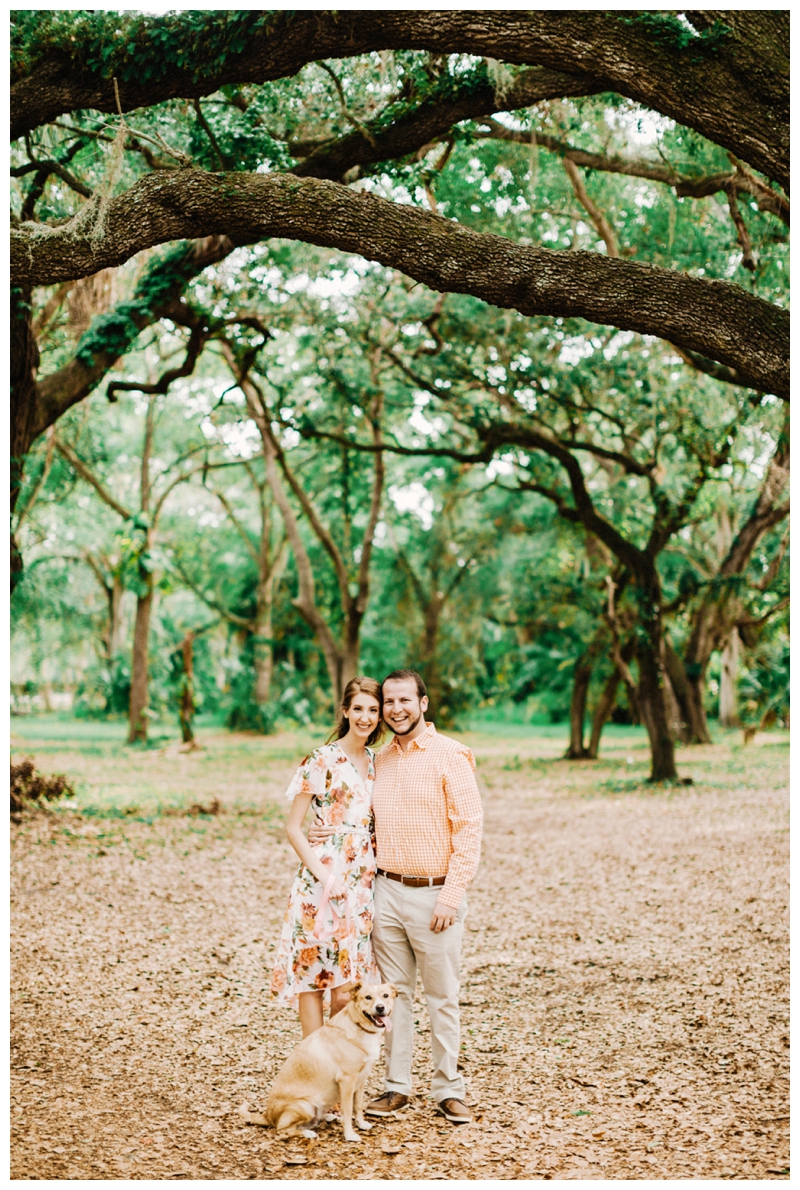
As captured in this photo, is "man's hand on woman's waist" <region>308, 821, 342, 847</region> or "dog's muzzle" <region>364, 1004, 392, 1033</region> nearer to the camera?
"dog's muzzle" <region>364, 1004, 392, 1033</region>

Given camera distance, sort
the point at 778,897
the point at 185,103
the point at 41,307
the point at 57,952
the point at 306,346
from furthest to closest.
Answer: the point at 306,346
the point at 41,307
the point at 185,103
the point at 778,897
the point at 57,952

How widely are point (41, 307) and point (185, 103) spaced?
4.80 metres

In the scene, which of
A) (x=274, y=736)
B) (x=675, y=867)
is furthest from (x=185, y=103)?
(x=274, y=736)

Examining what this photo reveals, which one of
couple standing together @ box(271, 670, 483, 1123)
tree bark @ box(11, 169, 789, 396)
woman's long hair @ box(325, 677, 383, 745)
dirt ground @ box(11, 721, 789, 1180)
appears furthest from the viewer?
tree bark @ box(11, 169, 789, 396)

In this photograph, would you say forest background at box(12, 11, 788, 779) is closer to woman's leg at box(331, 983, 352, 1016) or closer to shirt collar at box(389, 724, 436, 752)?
shirt collar at box(389, 724, 436, 752)

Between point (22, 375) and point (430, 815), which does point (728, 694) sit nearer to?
point (22, 375)

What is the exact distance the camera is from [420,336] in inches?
582

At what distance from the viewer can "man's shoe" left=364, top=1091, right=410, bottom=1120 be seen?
4059 mm

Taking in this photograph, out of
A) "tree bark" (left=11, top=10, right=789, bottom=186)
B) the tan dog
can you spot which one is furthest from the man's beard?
"tree bark" (left=11, top=10, right=789, bottom=186)

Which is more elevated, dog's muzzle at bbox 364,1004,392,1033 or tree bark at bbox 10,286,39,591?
tree bark at bbox 10,286,39,591

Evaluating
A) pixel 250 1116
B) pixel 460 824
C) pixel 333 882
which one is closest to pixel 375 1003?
pixel 333 882

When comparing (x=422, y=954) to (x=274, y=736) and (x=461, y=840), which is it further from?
(x=274, y=736)

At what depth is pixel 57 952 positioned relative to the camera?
6609mm

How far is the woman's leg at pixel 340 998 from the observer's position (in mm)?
3890
